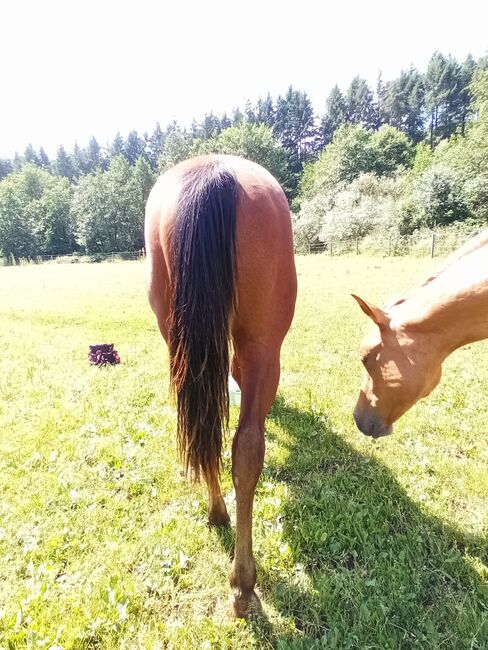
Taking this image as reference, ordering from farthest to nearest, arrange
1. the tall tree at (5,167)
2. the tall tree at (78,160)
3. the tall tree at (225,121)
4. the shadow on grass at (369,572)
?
the tall tree at (5,167), the tall tree at (78,160), the tall tree at (225,121), the shadow on grass at (369,572)

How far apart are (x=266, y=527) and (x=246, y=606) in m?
0.48

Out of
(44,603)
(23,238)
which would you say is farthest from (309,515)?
(23,238)

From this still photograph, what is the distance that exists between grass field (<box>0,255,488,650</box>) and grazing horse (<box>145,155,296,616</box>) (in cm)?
31

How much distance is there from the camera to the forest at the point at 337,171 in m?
25.0

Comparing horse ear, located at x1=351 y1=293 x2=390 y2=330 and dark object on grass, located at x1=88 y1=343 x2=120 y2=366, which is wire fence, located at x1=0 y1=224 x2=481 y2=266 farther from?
horse ear, located at x1=351 y1=293 x2=390 y2=330

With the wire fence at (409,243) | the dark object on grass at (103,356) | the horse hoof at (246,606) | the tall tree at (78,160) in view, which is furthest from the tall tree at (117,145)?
the horse hoof at (246,606)

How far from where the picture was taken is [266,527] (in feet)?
6.95

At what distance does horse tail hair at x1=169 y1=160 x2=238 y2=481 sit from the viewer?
163cm

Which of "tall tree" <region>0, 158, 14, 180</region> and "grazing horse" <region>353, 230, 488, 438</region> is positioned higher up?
"tall tree" <region>0, 158, 14, 180</region>

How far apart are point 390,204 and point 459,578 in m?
27.3

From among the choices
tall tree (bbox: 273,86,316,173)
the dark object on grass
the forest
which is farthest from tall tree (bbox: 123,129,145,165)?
the dark object on grass

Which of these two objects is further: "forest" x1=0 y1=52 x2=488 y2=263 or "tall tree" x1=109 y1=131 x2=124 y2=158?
"tall tree" x1=109 y1=131 x2=124 y2=158

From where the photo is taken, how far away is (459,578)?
179cm

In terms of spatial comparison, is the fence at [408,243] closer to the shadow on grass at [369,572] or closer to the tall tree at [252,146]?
the shadow on grass at [369,572]
